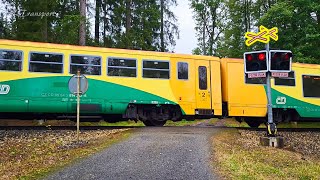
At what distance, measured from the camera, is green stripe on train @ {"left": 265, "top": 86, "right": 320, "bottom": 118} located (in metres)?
17.0

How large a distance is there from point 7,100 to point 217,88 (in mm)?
8498

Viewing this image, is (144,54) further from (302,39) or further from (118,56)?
(302,39)

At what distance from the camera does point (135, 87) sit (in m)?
14.8

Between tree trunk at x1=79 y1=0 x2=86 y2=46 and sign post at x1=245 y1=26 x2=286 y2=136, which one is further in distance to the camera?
tree trunk at x1=79 y1=0 x2=86 y2=46

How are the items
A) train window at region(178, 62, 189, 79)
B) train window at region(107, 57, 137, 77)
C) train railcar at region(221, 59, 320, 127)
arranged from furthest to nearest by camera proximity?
1. train railcar at region(221, 59, 320, 127)
2. train window at region(178, 62, 189, 79)
3. train window at region(107, 57, 137, 77)

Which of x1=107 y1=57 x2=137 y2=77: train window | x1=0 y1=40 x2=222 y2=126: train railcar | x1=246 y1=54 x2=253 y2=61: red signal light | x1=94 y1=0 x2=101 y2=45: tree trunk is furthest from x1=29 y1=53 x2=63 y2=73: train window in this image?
x1=94 y1=0 x2=101 y2=45: tree trunk

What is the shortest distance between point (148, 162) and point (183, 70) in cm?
826

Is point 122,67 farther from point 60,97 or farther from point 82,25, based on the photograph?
point 82,25

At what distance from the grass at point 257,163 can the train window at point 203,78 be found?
481 centimetres

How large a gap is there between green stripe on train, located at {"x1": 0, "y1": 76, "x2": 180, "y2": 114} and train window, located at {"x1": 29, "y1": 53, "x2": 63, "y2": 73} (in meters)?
0.36

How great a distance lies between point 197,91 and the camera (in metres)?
15.6

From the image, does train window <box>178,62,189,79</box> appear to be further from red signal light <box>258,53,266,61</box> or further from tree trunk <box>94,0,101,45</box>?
tree trunk <box>94,0,101,45</box>

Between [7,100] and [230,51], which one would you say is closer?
[7,100]

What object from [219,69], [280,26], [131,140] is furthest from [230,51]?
[131,140]
